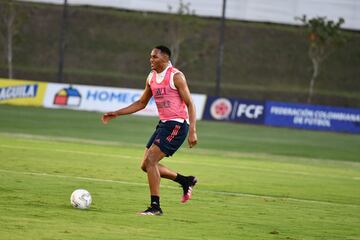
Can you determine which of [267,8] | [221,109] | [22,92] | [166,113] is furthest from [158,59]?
[267,8]

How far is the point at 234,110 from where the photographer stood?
4400cm

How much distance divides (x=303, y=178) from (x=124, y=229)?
10844 millimetres

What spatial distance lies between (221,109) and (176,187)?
26.1 m

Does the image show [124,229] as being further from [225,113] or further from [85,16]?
[85,16]

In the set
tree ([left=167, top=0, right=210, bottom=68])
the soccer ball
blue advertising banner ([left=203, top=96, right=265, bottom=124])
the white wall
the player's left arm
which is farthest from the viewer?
tree ([left=167, top=0, right=210, bottom=68])

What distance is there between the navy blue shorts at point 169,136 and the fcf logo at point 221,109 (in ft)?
98.1

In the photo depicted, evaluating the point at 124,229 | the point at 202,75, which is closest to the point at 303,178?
the point at 124,229

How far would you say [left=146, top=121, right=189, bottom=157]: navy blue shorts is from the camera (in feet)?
45.0

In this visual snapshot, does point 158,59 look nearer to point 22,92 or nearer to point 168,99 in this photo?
point 168,99

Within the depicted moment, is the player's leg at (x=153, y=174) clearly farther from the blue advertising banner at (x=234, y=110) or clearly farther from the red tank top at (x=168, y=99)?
the blue advertising banner at (x=234, y=110)

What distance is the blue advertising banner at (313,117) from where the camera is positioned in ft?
142

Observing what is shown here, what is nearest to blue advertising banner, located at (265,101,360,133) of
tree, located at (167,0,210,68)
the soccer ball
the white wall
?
tree, located at (167,0,210,68)

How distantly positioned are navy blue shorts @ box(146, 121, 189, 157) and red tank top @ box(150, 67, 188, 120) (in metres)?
0.12

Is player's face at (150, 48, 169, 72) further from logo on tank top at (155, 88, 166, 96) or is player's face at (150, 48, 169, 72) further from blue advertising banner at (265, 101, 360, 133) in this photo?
blue advertising banner at (265, 101, 360, 133)
